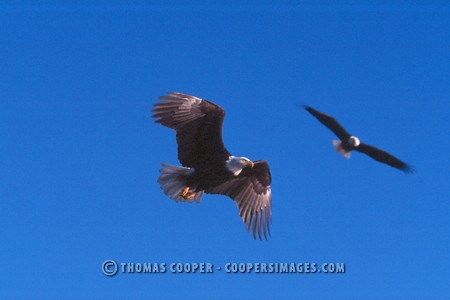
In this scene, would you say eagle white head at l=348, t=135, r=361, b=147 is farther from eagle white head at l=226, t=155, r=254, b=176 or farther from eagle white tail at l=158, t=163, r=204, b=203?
eagle white tail at l=158, t=163, r=204, b=203

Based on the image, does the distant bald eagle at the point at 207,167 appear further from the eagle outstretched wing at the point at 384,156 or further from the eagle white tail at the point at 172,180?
the eagle outstretched wing at the point at 384,156

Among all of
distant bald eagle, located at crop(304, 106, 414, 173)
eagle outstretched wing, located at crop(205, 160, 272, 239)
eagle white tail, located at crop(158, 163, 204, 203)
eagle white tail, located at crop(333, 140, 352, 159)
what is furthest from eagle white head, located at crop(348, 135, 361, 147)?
eagle white tail, located at crop(158, 163, 204, 203)

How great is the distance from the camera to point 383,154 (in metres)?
9.83

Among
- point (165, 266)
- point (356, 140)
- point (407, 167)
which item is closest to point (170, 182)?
point (165, 266)

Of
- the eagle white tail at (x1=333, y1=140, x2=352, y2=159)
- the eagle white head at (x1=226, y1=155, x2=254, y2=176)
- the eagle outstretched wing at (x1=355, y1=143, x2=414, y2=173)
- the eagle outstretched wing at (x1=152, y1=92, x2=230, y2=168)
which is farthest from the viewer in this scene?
the eagle outstretched wing at (x1=355, y1=143, x2=414, y2=173)

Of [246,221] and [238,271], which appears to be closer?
[238,271]

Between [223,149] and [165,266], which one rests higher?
[223,149]

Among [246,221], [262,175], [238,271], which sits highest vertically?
[262,175]

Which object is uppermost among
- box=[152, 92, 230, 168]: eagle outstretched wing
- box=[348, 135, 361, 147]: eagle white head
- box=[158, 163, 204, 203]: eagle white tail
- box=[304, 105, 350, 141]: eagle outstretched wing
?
box=[304, 105, 350, 141]: eagle outstretched wing

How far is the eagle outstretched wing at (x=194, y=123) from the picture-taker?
8.66 meters

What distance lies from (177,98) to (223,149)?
88 cm

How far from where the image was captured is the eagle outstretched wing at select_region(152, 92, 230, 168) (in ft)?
28.4

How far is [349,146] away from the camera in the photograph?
9523mm

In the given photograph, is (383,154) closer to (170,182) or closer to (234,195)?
(234,195)
